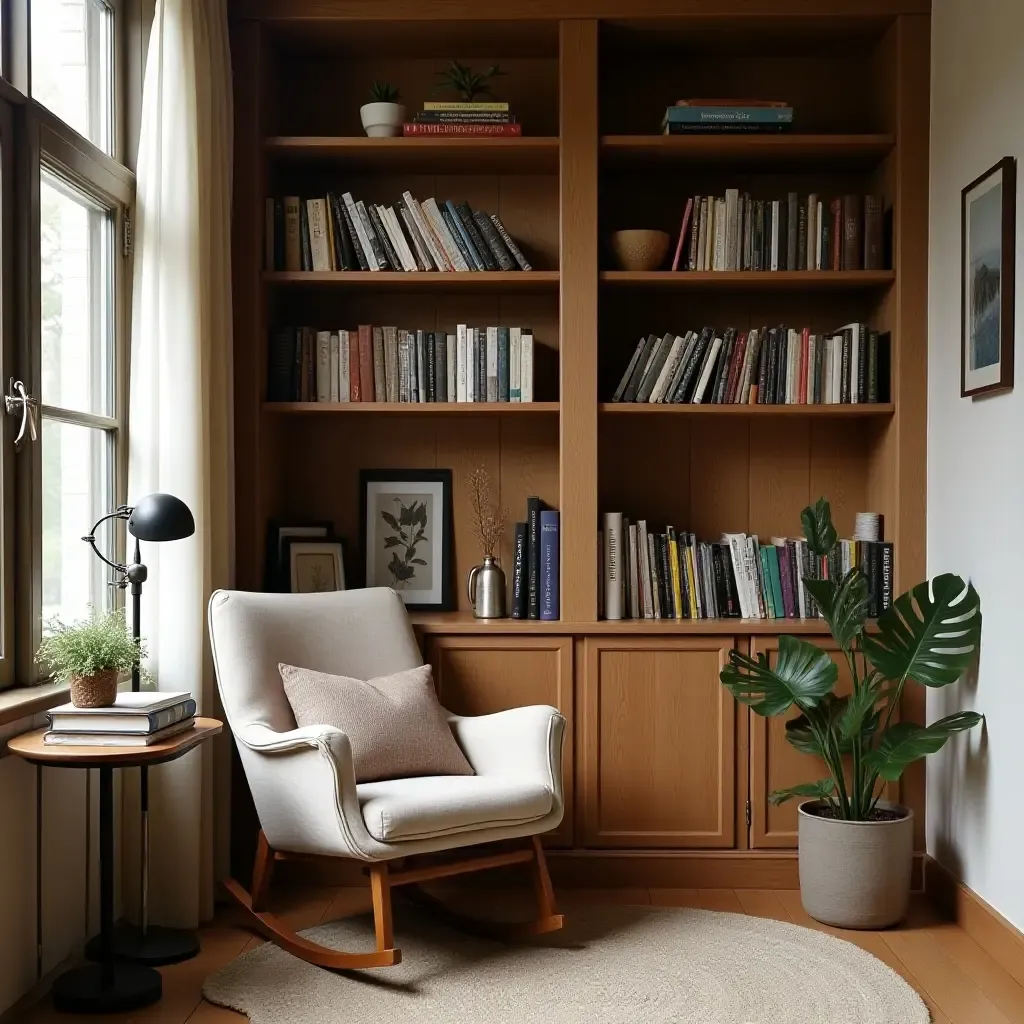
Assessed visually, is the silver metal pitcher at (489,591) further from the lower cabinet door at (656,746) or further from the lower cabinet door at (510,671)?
the lower cabinet door at (656,746)

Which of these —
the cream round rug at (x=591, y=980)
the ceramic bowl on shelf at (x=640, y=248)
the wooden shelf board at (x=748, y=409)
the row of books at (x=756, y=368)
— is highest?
the ceramic bowl on shelf at (x=640, y=248)

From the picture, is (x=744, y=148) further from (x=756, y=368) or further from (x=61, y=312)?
(x=61, y=312)

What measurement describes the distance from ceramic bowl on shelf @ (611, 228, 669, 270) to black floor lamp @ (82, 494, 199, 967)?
1.58 meters

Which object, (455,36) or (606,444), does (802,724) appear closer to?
(606,444)

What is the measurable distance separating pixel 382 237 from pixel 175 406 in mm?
905

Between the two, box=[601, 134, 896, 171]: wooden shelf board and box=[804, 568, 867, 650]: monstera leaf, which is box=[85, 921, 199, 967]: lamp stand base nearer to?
box=[804, 568, 867, 650]: monstera leaf

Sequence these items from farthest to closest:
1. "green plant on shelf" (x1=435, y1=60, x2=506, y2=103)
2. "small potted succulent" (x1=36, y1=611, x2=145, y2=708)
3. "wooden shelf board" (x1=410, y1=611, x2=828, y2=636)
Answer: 1. "green plant on shelf" (x1=435, y1=60, x2=506, y2=103)
2. "wooden shelf board" (x1=410, y1=611, x2=828, y2=636)
3. "small potted succulent" (x1=36, y1=611, x2=145, y2=708)

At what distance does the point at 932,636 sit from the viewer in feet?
10.6

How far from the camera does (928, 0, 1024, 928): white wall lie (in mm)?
2943

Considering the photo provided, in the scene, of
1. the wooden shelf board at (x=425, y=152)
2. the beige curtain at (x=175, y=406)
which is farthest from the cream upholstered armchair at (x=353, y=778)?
the wooden shelf board at (x=425, y=152)

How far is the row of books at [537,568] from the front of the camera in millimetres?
3689

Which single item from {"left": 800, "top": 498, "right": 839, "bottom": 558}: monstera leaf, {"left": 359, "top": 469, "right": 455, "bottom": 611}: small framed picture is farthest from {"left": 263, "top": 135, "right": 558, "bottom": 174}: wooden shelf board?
{"left": 800, "top": 498, "right": 839, "bottom": 558}: monstera leaf

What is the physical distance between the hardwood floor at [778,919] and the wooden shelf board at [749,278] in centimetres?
180

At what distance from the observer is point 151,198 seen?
3.20 m
